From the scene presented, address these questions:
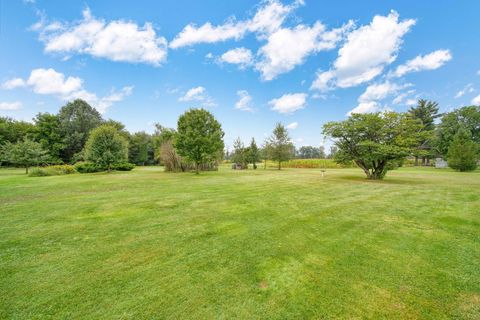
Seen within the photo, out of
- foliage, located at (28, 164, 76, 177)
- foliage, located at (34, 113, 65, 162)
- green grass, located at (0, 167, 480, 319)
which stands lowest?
green grass, located at (0, 167, 480, 319)

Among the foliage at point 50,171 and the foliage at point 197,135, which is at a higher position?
the foliage at point 197,135

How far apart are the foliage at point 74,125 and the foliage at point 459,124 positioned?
63509 mm

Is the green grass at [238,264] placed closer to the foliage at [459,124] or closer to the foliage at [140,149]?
the foliage at [140,149]

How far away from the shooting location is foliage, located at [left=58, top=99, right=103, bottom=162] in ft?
114

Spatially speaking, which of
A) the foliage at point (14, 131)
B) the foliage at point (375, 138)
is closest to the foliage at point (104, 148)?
the foliage at point (375, 138)

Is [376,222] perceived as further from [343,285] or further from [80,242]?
[80,242]

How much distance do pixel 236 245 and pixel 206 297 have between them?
1387 mm

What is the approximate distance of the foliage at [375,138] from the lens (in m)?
13.0

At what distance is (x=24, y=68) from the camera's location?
16719 mm

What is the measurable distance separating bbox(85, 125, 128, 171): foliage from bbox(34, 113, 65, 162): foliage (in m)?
19.8

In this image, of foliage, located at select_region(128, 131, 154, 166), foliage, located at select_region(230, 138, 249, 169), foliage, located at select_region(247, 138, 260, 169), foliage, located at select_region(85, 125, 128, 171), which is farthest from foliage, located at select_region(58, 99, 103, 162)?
foliage, located at select_region(247, 138, 260, 169)

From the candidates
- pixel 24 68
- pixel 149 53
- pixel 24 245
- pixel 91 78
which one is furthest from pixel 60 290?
pixel 24 68

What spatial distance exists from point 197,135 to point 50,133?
33.9 meters

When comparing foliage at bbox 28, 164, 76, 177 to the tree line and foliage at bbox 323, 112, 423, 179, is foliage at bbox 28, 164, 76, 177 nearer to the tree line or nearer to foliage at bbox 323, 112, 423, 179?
the tree line
